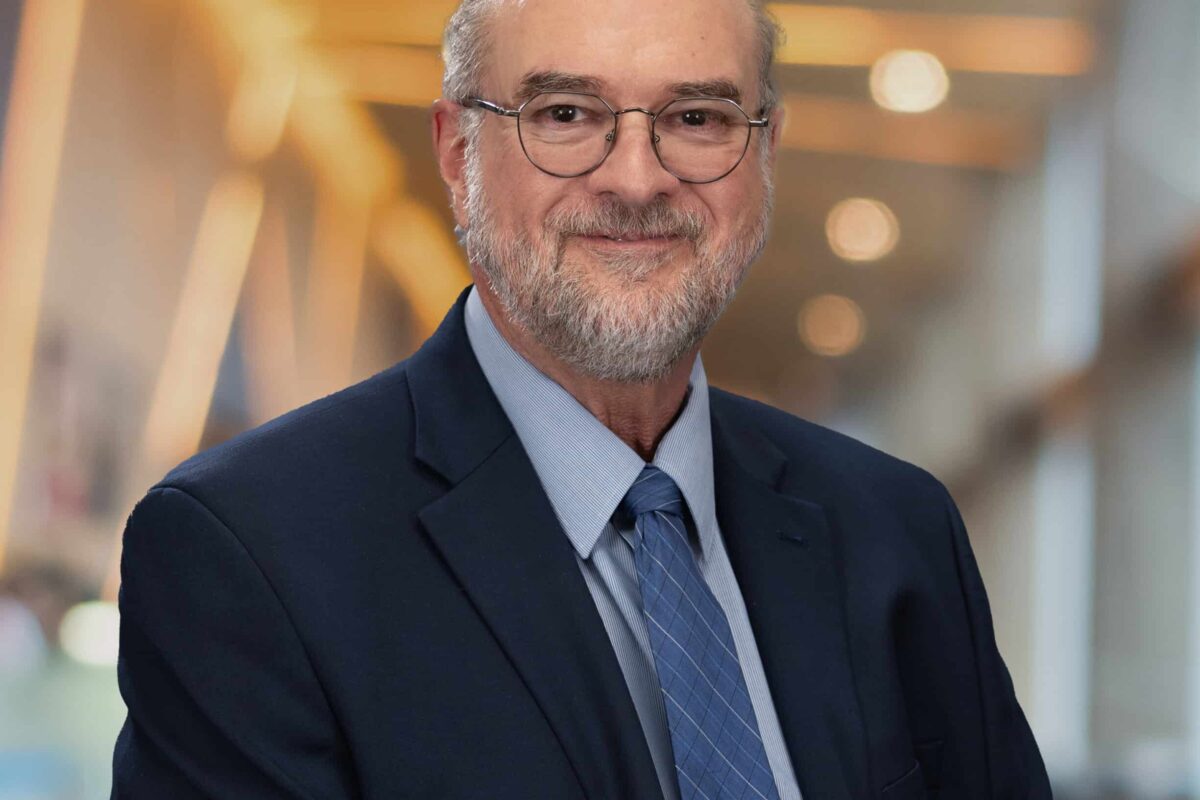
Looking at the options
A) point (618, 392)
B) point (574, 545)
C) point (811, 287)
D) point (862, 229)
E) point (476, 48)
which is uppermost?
point (862, 229)

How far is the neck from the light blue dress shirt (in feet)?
0.04

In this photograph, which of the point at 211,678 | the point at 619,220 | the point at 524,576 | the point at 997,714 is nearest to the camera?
the point at 211,678

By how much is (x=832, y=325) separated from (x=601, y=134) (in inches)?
168

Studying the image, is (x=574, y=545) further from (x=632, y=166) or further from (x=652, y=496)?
(x=632, y=166)

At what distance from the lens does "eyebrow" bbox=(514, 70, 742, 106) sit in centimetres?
153

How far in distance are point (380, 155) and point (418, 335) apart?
2.05 ft

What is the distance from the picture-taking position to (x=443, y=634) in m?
1.39

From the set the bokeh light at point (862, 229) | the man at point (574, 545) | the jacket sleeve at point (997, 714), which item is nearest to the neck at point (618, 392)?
the man at point (574, 545)

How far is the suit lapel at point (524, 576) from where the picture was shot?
1.37m

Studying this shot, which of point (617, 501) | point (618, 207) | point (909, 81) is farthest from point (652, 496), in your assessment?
point (909, 81)

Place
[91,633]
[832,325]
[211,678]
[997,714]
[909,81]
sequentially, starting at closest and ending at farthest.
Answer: [211,678] < [997,714] < [91,633] < [909,81] < [832,325]

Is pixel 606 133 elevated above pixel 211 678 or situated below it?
above

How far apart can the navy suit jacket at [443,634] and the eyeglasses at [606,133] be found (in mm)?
230

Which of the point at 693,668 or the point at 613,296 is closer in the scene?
the point at 693,668
